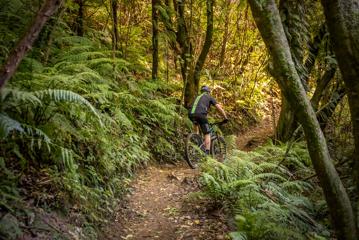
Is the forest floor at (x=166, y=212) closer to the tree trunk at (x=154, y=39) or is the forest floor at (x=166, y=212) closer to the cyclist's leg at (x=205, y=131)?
the cyclist's leg at (x=205, y=131)

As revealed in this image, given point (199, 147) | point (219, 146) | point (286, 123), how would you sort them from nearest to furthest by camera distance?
point (199, 147), point (219, 146), point (286, 123)

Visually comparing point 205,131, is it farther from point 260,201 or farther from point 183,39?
point 260,201

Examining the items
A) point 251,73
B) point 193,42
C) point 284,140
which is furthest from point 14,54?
point 251,73

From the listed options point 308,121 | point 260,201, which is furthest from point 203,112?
point 308,121

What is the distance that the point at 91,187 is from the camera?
228 inches

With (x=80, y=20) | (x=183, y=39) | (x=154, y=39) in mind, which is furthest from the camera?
(x=183, y=39)

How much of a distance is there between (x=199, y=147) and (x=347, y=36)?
→ 680 centimetres

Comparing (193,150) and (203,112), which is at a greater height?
(203,112)

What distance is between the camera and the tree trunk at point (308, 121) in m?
4.07

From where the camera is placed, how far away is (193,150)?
10211 mm

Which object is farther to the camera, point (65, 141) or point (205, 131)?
point (205, 131)

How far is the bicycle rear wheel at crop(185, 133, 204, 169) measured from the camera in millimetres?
9836

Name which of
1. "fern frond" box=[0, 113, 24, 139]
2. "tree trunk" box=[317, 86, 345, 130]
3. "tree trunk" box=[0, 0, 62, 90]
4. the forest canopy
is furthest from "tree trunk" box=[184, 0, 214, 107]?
"tree trunk" box=[0, 0, 62, 90]

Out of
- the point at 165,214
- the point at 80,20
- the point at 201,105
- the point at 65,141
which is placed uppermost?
the point at 80,20
